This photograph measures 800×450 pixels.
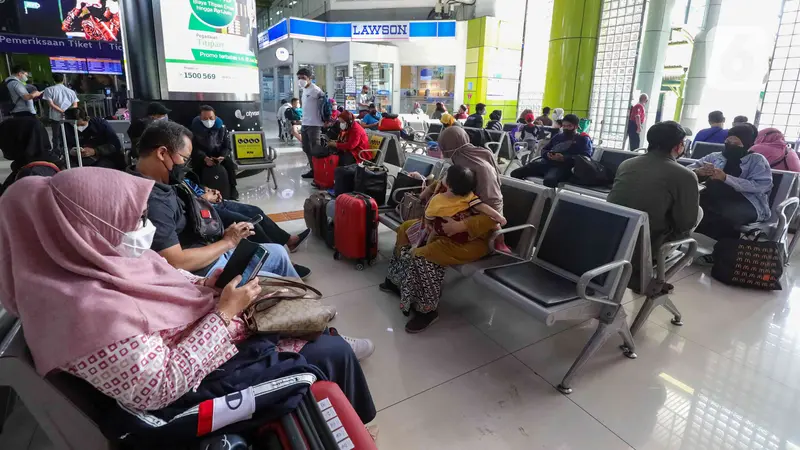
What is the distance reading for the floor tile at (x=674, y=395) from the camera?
6.48 ft

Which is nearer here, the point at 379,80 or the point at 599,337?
the point at 599,337

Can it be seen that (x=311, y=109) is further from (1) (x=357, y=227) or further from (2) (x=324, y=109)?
(1) (x=357, y=227)

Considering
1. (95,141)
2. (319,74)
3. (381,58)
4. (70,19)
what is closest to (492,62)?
(381,58)

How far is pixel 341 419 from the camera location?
1.33 meters

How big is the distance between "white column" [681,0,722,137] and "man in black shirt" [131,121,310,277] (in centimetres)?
1461

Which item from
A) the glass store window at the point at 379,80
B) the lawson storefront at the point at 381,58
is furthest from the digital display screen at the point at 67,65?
the glass store window at the point at 379,80

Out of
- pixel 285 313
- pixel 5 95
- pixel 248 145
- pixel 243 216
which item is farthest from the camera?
pixel 5 95

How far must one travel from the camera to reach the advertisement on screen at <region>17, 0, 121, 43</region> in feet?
45.1

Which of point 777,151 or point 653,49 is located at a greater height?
point 653,49

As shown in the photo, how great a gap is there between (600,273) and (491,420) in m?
0.93

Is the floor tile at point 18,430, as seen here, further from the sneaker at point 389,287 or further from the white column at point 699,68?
the white column at point 699,68

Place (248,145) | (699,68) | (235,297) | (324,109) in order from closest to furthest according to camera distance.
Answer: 1. (235,297)
2. (248,145)
3. (324,109)
4. (699,68)

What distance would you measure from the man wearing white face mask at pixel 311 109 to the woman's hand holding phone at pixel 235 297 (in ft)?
19.8

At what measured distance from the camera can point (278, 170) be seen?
823cm
